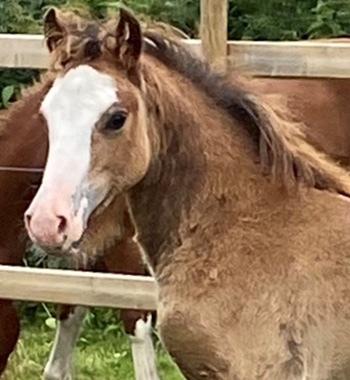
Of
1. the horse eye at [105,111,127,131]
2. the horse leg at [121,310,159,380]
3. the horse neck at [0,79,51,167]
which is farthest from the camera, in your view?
the horse leg at [121,310,159,380]

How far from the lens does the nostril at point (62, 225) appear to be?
3.53 meters

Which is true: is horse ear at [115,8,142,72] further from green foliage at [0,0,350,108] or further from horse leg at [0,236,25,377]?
green foliage at [0,0,350,108]

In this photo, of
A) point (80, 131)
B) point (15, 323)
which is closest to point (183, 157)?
point (80, 131)

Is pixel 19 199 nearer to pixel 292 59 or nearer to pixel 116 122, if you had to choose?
pixel 292 59

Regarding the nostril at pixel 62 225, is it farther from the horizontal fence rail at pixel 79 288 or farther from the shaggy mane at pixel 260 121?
the horizontal fence rail at pixel 79 288

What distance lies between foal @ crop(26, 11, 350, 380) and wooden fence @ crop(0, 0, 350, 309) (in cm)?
78

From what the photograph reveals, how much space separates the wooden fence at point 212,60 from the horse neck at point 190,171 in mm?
817

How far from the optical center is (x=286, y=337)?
383cm

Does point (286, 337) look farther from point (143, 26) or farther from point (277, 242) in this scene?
point (143, 26)

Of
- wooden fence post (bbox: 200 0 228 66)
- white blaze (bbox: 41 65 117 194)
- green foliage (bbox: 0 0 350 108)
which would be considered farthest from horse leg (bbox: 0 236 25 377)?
white blaze (bbox: 41 65 117 194)

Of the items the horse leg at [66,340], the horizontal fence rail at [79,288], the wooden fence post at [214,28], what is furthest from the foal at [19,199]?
the wooden fence post at [214,28]

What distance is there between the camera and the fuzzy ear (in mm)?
3830

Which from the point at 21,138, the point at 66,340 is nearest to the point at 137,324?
the point at 66,340

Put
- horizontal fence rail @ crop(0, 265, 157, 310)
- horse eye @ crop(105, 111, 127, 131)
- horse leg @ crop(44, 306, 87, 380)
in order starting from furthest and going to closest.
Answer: horse leg @ crop(44, 306, 87, 380), horizontal fence rail @ crop(0, 265, 157, 310), horse eye @ crop(105, 111, 127, 131)
